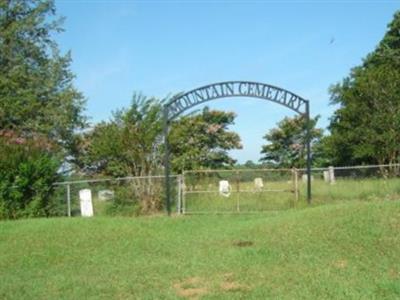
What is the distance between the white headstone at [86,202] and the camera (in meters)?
19.0

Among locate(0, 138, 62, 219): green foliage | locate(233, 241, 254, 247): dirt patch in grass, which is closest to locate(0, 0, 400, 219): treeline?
locate(0, 138, 62, 219): green foliage

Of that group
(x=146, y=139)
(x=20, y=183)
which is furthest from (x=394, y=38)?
(x=20, y=183)

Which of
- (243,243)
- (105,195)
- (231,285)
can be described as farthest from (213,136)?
(231,285)

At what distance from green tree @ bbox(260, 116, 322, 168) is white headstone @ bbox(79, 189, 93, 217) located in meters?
33.9

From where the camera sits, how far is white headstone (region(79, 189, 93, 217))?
19.0 metres

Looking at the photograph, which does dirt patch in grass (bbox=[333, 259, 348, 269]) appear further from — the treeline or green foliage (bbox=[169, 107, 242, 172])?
green foliage (bbox=[169, 107, 242, 172])

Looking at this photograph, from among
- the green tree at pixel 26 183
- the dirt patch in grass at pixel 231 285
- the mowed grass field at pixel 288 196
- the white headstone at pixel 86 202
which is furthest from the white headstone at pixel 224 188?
the dirt patch in grass at pixel 231 285

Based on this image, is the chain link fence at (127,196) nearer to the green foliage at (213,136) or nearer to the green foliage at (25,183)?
the green foliage at (25,183)

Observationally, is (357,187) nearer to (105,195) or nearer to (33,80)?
(105,195)

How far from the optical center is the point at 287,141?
178ft

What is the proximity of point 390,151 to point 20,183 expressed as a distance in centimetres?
1957

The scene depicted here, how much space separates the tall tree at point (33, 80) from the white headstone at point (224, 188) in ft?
40.4

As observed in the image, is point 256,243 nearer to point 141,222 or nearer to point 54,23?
point 141,222

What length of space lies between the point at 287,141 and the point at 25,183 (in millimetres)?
38250
